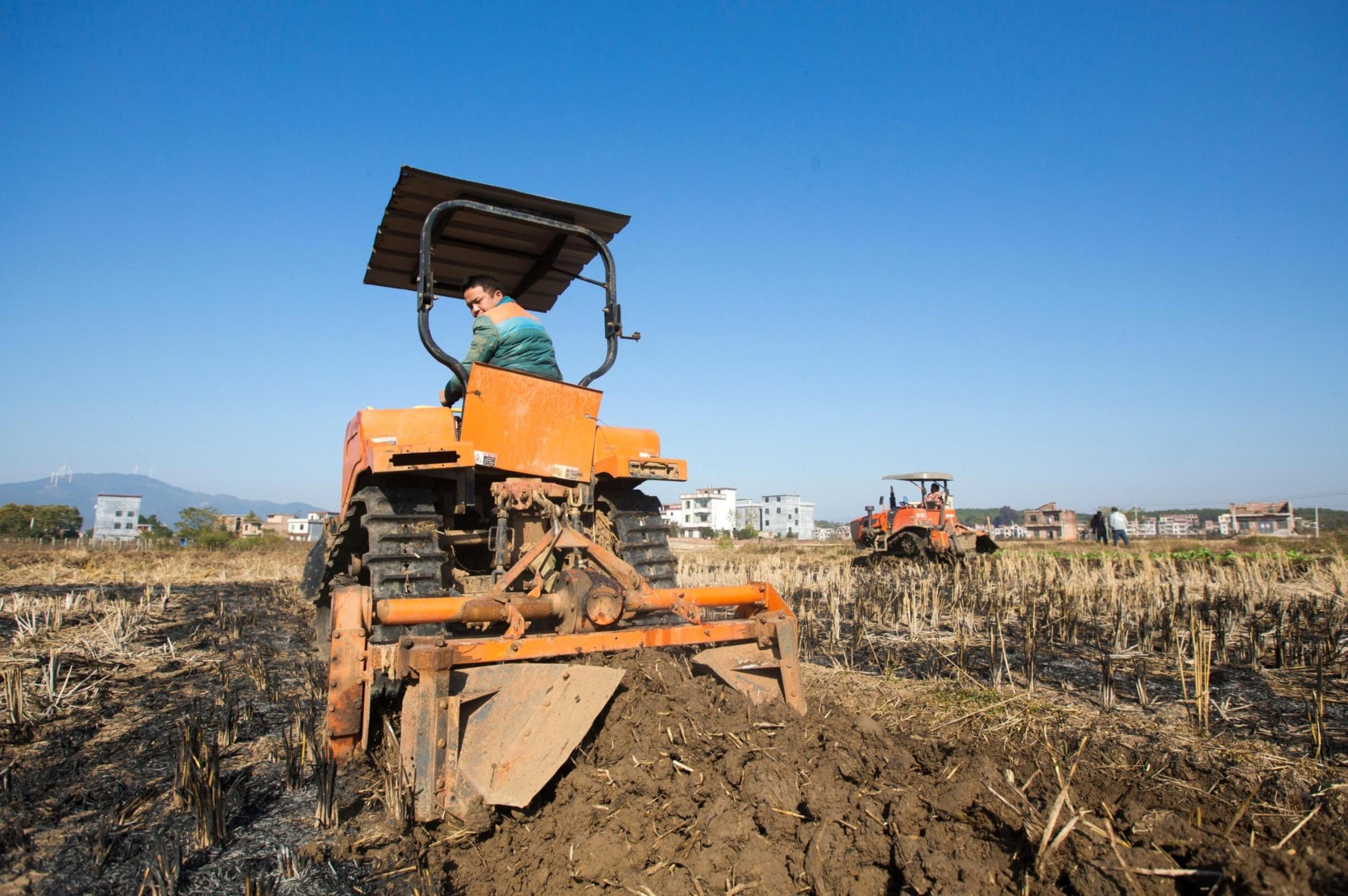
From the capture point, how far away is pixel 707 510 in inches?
3349

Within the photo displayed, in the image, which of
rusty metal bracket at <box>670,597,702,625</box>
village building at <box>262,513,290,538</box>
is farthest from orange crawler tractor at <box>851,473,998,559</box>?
village building at <box>262,513,290,538</box>

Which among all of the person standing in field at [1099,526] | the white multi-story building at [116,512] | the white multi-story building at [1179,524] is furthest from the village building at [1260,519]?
the white multi-story building at [116,512]

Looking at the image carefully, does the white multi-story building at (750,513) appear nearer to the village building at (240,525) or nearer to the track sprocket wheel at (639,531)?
the village building at (240,525)

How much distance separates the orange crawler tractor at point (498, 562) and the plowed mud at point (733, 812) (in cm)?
22

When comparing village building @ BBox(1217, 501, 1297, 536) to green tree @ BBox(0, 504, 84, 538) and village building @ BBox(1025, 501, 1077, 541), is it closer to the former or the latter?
village building @ BBox(1025, 501, 1077, 541)

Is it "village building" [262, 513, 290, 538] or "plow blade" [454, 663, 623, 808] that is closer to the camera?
"plow blade" [454, 663, 623, 808]

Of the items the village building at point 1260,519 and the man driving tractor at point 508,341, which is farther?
the village building at point 1260,519

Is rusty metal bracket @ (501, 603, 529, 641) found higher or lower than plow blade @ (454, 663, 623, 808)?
higher

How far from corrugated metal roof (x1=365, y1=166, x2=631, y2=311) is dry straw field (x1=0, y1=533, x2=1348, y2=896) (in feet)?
8.70

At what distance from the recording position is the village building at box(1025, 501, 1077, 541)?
4997 centimetres

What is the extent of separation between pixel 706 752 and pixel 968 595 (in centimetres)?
760

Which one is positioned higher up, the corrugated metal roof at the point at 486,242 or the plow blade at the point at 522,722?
the corrugated metal roof at the point at 486,242

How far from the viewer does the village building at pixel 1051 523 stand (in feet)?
164

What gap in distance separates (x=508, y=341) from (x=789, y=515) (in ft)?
276
